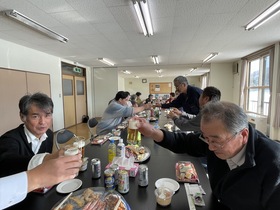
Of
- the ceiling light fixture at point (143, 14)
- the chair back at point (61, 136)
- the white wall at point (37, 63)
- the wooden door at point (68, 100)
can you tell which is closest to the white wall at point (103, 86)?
the wooden door at point (68, 100)

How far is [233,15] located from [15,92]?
201 inches

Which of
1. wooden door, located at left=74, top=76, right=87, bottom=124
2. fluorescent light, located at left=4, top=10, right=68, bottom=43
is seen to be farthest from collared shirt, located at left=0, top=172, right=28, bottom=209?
wooden door, located at left=74, top=76, right=87, bottom=124

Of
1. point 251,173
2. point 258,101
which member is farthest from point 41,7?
point 258,101

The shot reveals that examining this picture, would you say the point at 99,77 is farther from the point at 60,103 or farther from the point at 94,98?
the point at 60,103

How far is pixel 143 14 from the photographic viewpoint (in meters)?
2.48

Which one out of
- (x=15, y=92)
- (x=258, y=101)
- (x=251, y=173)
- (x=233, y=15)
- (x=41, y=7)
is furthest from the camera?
(x=258, y=101)

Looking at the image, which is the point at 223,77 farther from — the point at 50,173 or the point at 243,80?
the point at 50,173

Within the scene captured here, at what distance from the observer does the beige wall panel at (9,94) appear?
12.1 feet

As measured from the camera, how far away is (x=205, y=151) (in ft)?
3.99

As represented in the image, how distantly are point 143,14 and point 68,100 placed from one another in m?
5.01

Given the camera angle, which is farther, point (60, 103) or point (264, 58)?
point (60, 103)

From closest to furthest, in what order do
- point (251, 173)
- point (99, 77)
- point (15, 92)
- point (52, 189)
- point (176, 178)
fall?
point (251, 173)
point (52, 189)
point (176, 178)
point (15, 92)
point (99, 77)

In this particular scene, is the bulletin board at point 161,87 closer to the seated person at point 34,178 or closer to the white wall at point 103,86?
the white wall at point 103,86

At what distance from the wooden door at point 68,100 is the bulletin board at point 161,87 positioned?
8752 mm
